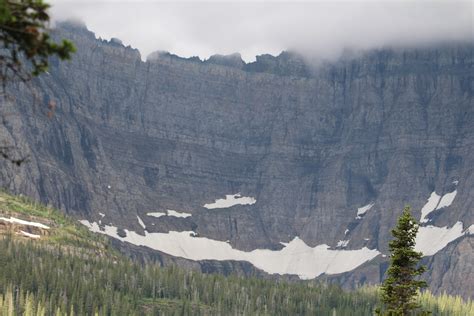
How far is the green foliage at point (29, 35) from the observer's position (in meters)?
24.8

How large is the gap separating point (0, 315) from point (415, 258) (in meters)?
155

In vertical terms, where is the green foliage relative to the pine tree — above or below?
above

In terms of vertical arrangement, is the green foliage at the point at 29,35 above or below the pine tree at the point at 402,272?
above

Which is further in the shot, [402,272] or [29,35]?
[402,272]

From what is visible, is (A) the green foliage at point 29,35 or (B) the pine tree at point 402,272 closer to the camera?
(A) the green foliage at point 29,35

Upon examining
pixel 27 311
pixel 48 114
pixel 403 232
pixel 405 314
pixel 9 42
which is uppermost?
pixel 9 42

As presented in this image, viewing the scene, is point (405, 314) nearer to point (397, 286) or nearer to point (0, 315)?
point (397, 286)

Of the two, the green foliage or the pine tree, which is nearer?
the green foliage

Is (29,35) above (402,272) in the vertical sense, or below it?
above

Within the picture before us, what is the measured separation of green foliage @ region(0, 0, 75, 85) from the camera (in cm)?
2478

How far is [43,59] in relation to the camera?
25219 millimetres

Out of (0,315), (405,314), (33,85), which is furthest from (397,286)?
(0,315)

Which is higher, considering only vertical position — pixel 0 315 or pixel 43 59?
pixel 43 59

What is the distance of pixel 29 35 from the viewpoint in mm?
24938
